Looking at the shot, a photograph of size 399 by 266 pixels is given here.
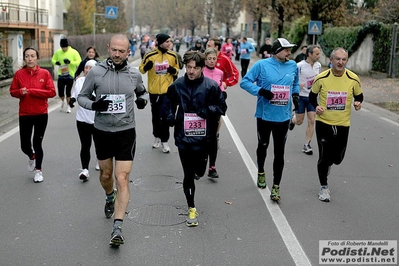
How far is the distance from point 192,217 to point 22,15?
33.2 metres

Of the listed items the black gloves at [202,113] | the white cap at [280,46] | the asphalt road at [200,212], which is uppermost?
the white cap at [280,46]

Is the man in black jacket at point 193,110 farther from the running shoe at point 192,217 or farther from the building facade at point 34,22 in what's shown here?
the building facade at point 34,22

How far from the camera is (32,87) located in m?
7.18

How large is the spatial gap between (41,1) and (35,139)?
36.3 metres

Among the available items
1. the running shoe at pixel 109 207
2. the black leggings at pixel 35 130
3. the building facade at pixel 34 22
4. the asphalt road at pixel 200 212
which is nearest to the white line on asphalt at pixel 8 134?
the asphalt road at pixel 200 212

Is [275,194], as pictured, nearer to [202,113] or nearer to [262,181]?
[262,181]

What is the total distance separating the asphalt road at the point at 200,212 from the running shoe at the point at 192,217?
0.08 metres

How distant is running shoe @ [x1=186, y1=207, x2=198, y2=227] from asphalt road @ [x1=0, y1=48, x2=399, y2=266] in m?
0.08

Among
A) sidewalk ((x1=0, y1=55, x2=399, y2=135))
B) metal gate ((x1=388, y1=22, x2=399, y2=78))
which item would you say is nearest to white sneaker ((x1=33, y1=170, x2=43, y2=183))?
sidewalk ((x1=0, y1=55, x2=399, y2=135))

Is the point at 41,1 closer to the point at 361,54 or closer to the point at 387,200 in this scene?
the point at 361,54

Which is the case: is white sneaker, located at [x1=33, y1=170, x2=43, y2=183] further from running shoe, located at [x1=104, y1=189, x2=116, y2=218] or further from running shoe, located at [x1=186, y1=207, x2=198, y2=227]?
running shoe, located at [x1=186, y1=207, x2=198, y2=227]

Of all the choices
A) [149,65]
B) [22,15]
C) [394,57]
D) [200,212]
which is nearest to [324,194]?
[200,212]

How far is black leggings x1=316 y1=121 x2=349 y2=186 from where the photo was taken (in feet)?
21.6

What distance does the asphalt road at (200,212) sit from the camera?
16.3 feet
